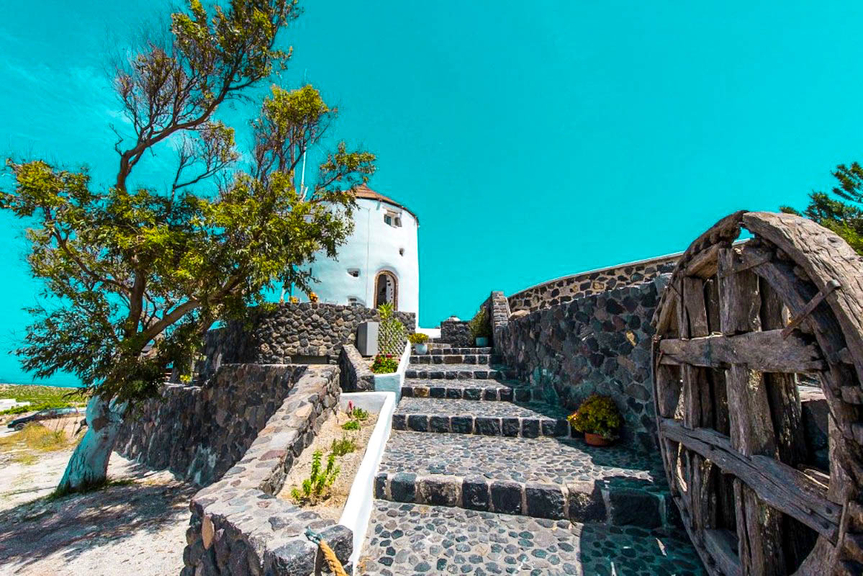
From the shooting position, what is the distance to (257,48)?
816 centimetres

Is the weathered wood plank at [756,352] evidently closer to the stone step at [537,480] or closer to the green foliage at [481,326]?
the stone step at [537,480]

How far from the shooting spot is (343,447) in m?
4.59

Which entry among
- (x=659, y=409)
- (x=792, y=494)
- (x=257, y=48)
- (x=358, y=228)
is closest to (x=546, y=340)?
A: (x=659, y=409)

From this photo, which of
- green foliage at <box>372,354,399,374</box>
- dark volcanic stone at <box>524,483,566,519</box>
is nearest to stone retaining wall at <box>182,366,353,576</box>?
dark volcanic stone at <box>524,483,566,519</box>

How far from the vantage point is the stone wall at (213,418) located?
7.29 m

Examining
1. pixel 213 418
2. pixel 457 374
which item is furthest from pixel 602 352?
pixel 213 418

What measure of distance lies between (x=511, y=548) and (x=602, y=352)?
117 inches

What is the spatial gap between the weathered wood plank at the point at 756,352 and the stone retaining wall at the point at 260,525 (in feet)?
9.34

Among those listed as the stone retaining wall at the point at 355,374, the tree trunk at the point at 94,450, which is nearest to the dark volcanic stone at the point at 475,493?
the stone retaining wall at the point at 355,374

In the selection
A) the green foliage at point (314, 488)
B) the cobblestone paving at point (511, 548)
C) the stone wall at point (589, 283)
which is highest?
the stone wall at point (589, 283)

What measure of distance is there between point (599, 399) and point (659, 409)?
54.0 inches

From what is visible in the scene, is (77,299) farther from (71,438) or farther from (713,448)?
(71,438)

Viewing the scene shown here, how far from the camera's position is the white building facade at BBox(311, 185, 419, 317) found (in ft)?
59.2

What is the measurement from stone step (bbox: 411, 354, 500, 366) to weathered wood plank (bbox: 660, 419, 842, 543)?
6704 millimetres
